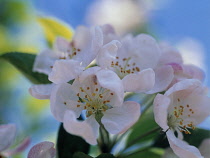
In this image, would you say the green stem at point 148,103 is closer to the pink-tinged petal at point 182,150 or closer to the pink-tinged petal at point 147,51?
the pink-tinged petal at point 147,51

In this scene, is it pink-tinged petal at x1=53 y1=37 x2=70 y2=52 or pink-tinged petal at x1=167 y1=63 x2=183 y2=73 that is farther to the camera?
pink-tinged petal at x1=53 y1=37 x2=70 y2=52

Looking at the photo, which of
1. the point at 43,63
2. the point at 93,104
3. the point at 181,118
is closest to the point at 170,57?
the point at 181,118

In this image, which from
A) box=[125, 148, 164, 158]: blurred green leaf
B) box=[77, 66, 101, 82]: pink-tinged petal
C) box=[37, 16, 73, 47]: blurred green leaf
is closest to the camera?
box=[77, 66, 101, 82]: pink-tinged petal

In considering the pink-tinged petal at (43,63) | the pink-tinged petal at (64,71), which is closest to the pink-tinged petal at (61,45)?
the pink-tinged petal at (43,63)

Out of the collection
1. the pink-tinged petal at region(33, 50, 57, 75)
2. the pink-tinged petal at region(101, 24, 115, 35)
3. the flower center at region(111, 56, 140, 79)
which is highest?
the pink-tinged petal at region(101, 24, 115, 35)

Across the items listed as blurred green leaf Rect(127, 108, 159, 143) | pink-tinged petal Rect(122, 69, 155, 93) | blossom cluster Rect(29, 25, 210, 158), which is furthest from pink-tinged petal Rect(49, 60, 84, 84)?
blurred green leaf Rect(127, 108, 159, 143)

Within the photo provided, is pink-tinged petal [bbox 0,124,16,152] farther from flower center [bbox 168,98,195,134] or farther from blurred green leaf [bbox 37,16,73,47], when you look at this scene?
blurred green leaf [bbox 37,16,73,47]

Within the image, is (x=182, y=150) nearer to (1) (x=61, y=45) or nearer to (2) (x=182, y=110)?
(2) (x=182, y=110)

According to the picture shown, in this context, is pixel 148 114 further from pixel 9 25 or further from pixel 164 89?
pixel 9 25
